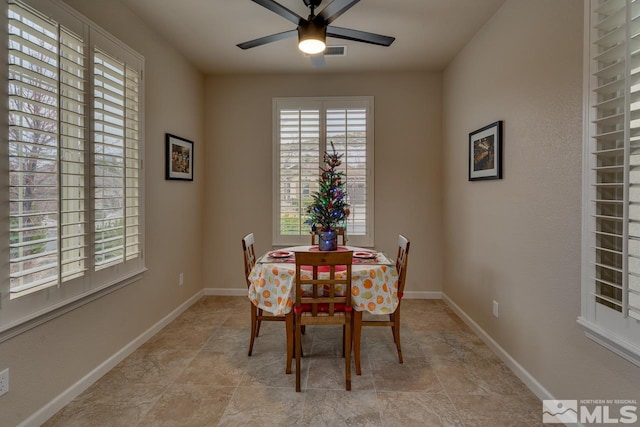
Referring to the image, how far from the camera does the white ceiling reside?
275cm

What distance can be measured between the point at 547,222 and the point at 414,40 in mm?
2261

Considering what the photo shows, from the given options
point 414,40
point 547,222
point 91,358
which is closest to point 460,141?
point 414,40

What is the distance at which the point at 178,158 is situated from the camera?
3.60 metres

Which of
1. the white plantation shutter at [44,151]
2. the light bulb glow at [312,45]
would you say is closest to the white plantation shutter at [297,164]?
the light bulb glow at [312,45]

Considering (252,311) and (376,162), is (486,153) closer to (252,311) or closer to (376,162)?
(376,162)

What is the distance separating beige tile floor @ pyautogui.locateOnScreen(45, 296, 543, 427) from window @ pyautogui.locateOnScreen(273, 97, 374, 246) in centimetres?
151

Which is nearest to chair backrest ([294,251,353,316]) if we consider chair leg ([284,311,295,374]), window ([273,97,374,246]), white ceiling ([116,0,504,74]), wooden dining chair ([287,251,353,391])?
wooden dining chair ([287,251,353,391])

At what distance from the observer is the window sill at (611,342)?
1479 millimetres

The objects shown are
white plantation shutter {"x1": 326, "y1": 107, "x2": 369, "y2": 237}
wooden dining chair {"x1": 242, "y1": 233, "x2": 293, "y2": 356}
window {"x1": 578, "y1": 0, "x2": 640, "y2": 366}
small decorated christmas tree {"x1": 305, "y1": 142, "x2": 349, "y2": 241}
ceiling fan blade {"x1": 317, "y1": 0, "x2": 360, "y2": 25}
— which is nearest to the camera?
window {"x1": 578, "y1": 0, "x2": 640, "y2": 366}

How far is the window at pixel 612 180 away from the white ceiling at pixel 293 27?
4.65 feet

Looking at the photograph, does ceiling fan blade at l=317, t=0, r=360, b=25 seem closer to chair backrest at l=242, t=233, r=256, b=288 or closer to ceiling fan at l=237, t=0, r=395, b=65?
ceiling fan at l=237, t=0, r=395, b=65

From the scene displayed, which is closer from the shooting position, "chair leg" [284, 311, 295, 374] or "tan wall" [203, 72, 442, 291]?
"chair leg" [284, 311, 295, 374]

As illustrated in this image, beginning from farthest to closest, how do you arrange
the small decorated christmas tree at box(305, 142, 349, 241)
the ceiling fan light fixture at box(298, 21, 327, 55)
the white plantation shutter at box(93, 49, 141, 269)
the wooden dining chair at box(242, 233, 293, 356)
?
1. the wooden dining chair at box(242, 233, 293, 356)
2. the small decorated christmas tree at box(305, 142, 349, 241)
3. the white plantation shutter at box(93, 49, 141, 269)
4. the ceiling fan light fixture at box(298, 21, 327, 55)

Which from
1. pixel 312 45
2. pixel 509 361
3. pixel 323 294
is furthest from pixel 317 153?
pixel 509 361
